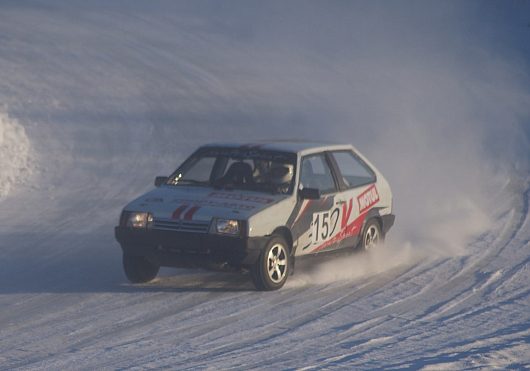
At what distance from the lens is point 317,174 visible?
1113 cm

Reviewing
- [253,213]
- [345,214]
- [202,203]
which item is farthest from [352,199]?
[202,203]

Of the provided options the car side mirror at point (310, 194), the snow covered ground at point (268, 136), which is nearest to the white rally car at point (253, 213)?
the car side mirror at point (310, 194)

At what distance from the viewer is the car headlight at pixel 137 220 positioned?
10078mm

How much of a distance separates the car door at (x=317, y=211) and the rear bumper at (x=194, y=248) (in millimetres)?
752

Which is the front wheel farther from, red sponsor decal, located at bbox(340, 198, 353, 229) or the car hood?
the car hood

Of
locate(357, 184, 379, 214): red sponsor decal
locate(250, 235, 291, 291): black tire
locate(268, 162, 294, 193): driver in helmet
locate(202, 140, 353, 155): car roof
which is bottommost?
locate(250, 235, 291, 291): black tire

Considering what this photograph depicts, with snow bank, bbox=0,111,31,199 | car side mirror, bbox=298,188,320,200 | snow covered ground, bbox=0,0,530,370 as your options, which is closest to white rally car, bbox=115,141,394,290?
car side mirror, bbox=298,188,320,200

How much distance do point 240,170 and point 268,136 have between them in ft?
31.9

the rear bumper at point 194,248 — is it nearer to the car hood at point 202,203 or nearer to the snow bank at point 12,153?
the car hood at point 202,203

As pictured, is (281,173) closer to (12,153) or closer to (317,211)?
(317,211)

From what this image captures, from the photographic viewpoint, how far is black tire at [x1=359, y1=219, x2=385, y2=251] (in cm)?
1166

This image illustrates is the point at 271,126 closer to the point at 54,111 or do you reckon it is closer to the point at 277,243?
the point at 54,111

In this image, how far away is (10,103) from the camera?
20.6 meters

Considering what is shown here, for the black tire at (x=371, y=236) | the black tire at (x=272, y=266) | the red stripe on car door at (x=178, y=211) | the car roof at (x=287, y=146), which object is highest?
the car roof at (x=287, y=146)
